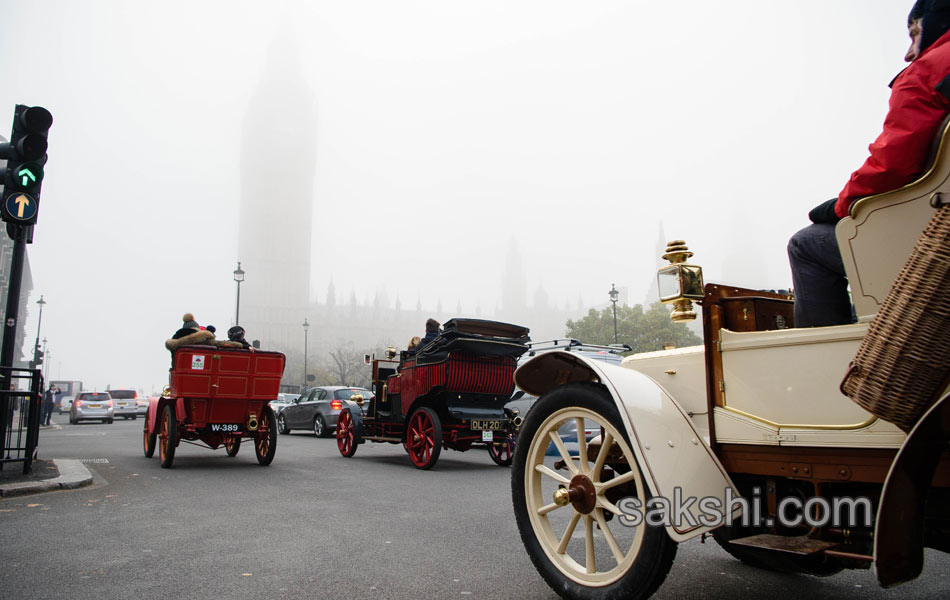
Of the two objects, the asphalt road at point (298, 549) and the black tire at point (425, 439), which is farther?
the black tire at point (425, 439)

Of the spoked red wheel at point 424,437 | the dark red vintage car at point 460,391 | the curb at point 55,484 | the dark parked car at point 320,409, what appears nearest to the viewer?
the curb at point 55,484

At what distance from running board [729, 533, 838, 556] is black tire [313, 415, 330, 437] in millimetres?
16128

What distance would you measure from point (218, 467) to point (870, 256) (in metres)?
9.05

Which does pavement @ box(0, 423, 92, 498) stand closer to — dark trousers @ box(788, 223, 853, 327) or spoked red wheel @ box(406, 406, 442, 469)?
spoked red wheel @ box(406, 406, 442, 469)

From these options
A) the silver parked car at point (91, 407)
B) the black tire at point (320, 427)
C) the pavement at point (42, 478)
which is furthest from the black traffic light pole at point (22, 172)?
the silver parked car at point (91, 407)

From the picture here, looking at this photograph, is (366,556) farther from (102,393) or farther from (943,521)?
(102,393)

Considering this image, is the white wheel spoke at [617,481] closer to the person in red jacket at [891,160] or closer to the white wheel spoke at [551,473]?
the white wheel spoke at [551,473]

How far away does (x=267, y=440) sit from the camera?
31.1ft

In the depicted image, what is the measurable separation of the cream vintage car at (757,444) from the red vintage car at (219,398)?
6.79 m

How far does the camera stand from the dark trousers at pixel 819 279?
2.41 meters

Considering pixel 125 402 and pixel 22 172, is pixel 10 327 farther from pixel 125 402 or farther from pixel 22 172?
pixel 125 402

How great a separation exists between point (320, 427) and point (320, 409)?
A: 500mm

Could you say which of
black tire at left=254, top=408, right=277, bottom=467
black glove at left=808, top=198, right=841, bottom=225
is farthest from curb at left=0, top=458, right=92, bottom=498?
black glove at left=808, top=198, right=841, bottom=225

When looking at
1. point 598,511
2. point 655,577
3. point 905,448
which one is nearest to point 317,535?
point 598,511
